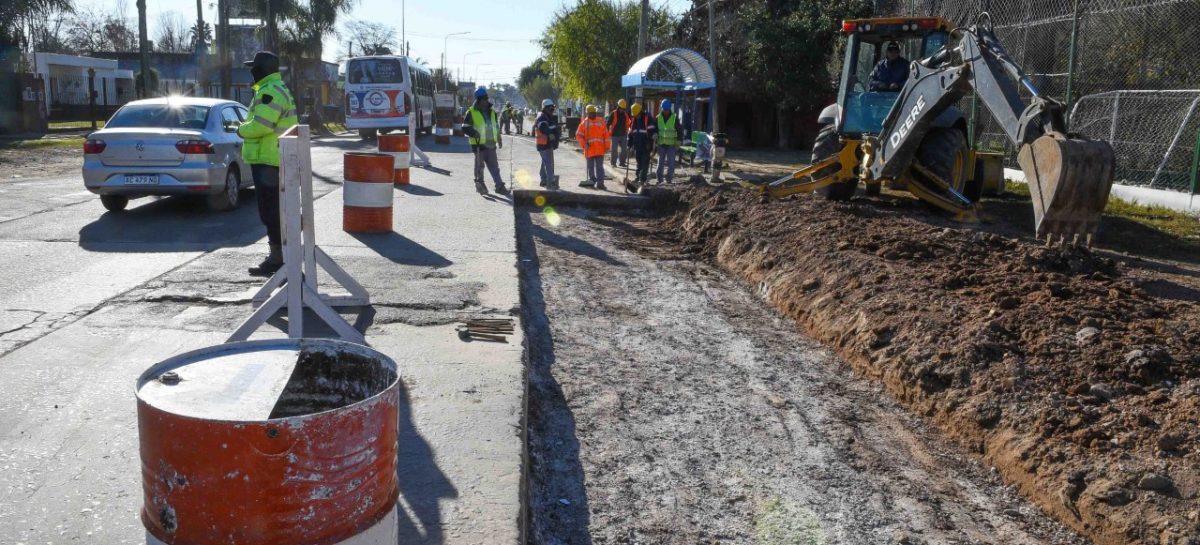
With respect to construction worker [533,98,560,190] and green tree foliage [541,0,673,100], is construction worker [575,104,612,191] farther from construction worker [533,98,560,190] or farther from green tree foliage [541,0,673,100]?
green tree foliage [541,0,673,100]

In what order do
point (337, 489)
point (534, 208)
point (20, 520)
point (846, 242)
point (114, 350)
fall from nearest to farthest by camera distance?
point (337, 489) < point (20, 520) < point (114, 350) < point (846, 242) < point (534, 208)

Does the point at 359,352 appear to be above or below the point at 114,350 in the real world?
above

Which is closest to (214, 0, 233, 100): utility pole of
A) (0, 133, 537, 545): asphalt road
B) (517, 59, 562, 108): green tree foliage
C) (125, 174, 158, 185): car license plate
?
(0, 133, 537, 545): asphalt road

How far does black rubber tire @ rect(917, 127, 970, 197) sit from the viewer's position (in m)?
12.2

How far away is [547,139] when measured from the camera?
16.2 meters

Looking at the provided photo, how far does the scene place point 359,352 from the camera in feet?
9.46

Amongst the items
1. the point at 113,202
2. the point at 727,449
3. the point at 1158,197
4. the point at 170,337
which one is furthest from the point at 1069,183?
the point at 113,202

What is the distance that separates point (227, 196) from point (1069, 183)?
32.0 ft

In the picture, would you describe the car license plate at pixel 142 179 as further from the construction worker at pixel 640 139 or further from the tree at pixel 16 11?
the tree at pixel 16 11

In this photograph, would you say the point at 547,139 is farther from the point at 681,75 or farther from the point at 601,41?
the point at 601,41

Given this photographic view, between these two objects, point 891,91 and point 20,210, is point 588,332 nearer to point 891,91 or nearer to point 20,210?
point 891,91

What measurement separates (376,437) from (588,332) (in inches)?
196

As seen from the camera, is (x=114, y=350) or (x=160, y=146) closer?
(x=114, y=350)

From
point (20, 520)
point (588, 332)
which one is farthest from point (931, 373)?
point (20, 520)
